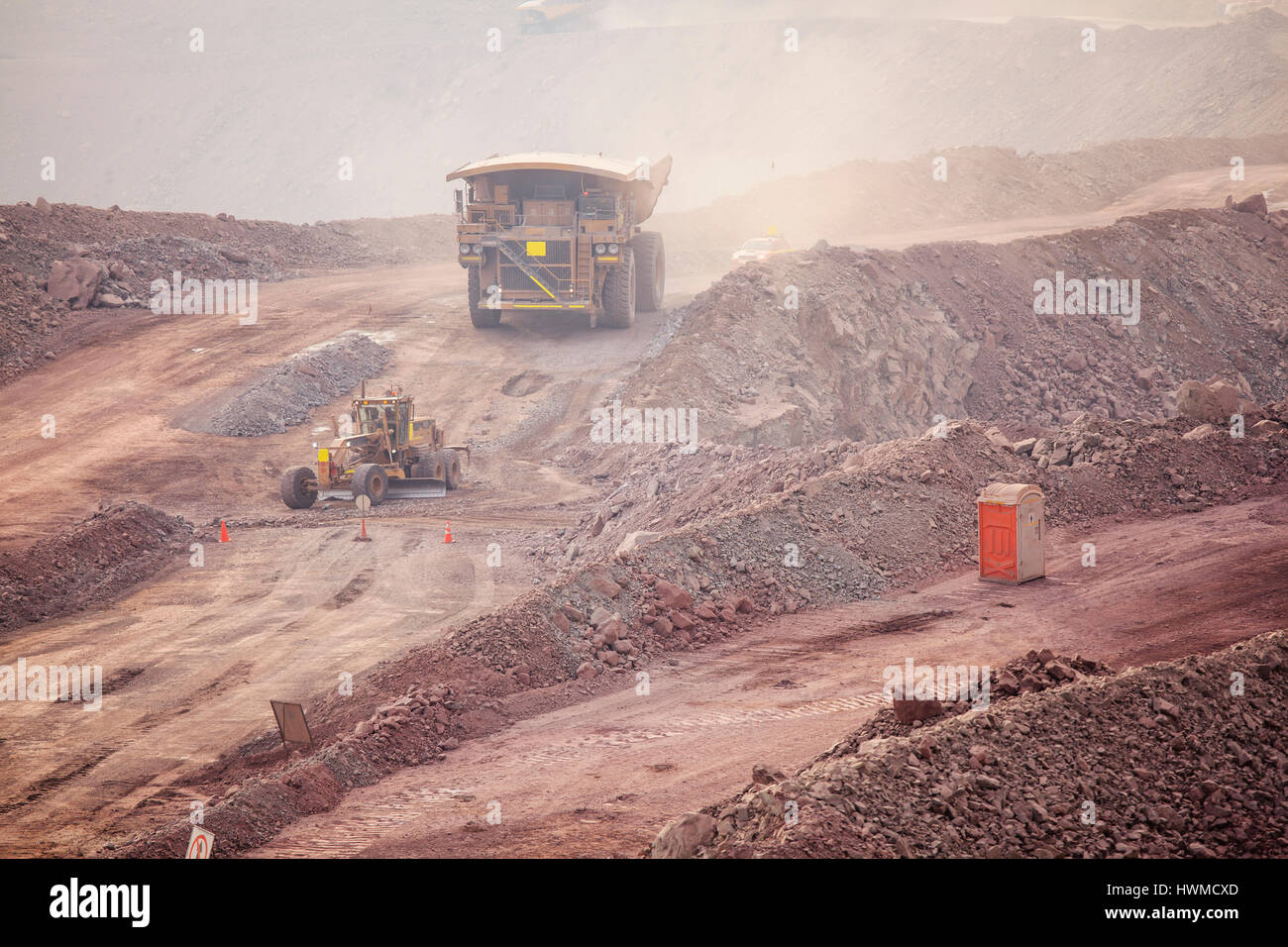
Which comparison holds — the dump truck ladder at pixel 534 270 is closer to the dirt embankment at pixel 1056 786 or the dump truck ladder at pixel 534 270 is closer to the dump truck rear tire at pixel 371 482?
the dump truck rear tire at pixel 371 482

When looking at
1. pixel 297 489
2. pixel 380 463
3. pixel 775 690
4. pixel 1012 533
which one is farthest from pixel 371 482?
pixel 1012 533

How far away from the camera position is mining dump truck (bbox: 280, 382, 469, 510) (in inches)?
727

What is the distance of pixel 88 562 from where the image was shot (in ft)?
50.2

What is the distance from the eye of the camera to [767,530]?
13.1 meters

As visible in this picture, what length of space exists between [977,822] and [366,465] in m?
14.4

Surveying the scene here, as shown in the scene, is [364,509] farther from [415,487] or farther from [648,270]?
[648,270]

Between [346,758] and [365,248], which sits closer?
Result: [346,758]

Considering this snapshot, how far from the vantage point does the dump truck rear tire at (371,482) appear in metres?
18.3

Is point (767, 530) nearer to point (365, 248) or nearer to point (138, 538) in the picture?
point (138, 538)

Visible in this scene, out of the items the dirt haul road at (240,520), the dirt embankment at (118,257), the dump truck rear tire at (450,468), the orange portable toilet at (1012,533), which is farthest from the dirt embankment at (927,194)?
the orange portable toilet at (1012,533)

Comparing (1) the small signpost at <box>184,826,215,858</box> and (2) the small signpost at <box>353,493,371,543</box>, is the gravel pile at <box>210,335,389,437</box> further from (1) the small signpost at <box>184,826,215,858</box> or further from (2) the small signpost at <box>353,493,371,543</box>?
(1) the small signpost at <box>184,826,215,858</box>

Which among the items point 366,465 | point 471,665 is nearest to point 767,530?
point 471,665

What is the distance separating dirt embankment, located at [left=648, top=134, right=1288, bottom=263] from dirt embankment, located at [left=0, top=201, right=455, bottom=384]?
1100 centimetres

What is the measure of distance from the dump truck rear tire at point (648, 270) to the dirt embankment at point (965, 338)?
2.43m
